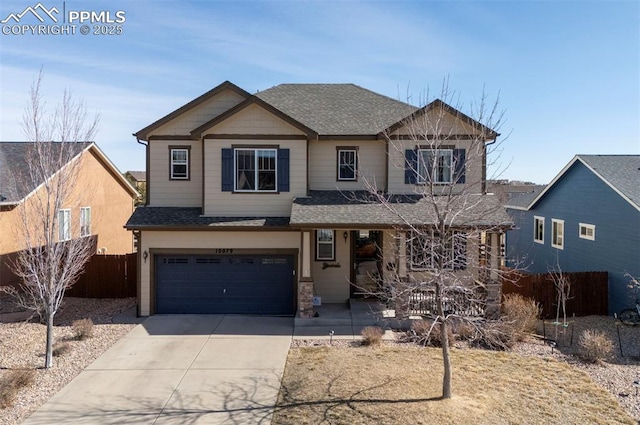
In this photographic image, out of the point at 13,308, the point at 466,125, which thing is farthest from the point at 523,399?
the point at 13,308

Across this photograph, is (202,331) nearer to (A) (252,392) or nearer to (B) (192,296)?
(B) (192,296)

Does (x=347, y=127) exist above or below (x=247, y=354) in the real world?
above

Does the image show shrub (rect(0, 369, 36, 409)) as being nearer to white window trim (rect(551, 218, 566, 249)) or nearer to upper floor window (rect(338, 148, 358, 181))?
upper floor window (rect(338, 148, 358, 181))

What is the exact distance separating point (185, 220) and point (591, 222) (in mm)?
15193

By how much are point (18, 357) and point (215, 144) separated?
26.0 ft

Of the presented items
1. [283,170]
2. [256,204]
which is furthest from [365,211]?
[256,204]

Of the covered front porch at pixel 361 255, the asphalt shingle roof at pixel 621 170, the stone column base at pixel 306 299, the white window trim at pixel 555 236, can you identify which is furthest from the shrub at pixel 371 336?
the white window trim at pixel 555 236

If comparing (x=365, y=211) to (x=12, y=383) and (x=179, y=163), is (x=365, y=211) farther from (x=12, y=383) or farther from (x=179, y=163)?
(x=12, y=383)

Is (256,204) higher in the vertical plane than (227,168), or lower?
lower

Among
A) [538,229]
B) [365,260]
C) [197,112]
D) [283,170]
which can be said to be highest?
[197,112]

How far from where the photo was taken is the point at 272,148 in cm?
1472

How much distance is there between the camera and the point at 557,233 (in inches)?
781

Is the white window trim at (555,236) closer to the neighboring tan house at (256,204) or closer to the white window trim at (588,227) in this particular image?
the white window trim at (588,227)

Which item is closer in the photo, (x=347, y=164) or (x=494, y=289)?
(x=494, y=289)
